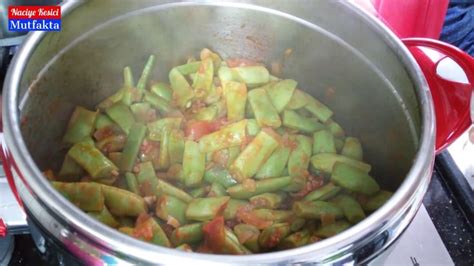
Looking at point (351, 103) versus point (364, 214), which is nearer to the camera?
point (364, 214)

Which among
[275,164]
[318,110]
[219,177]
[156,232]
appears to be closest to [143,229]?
[156,232]

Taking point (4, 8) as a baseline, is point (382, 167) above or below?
below

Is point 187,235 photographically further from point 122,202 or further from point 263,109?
point 263,109

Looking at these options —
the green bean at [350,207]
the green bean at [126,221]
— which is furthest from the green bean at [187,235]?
the green bean at [350,207]

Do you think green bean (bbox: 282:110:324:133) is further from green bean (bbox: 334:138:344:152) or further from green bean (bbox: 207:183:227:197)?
green bean (bbox: 207:183:227:197)

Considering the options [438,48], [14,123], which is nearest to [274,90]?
[438,48]

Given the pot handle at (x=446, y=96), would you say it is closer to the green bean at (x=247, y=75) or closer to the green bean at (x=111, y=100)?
the green bean at (x=247, y=75)

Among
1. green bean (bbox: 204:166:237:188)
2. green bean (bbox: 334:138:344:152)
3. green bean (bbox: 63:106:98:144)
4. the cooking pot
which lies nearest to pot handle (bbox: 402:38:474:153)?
the cooking pot

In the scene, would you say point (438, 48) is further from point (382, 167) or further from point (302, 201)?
point (302, 201)

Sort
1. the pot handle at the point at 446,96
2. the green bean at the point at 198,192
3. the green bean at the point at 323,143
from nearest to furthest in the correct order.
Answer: the pot handle at the point at 446,96, the green bean at the point at 198,192, the green bean at the point at 323,143
